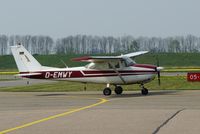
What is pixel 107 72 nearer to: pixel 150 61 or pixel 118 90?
pixel 118 90

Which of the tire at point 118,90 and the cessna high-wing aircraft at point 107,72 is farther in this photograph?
the tire at point 118,90

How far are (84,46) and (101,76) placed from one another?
158 m

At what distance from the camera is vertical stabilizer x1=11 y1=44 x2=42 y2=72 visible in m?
28.8

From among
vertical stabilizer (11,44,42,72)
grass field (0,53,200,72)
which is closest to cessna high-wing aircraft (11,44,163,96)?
vertical stabilizer (11,44,42,72)

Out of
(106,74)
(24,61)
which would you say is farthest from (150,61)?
(106,74)

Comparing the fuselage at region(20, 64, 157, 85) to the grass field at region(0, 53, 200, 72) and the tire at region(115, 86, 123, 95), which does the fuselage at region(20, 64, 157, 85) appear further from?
the grass field at region(0, 53, 200, 72)

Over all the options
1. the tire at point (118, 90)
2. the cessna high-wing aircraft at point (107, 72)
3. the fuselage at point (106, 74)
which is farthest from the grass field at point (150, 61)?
the tire at point (118, 90)

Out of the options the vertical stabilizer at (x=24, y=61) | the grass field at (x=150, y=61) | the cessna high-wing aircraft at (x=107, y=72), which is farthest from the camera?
the grass field at (x=150, y=61)

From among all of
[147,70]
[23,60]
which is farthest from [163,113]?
[23,60]

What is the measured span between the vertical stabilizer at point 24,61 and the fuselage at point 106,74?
46cm

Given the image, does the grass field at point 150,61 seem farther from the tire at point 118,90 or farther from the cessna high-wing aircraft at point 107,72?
the tire at point 118,90

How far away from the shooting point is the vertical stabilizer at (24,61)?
28812 mm

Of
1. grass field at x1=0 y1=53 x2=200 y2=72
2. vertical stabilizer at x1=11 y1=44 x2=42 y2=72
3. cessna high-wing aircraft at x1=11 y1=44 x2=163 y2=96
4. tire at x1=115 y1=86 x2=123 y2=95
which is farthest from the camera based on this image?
grass field at x1=0 y1=53 x2=200 y2=72

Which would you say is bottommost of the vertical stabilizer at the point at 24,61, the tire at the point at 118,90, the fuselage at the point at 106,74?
the tire at the point at 118,90
